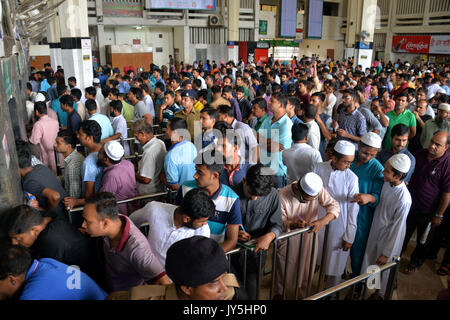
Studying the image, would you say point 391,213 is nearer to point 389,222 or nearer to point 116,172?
point 389,222

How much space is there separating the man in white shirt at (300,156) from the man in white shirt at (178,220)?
1.72 metres

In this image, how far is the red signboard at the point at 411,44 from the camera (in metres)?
21.5

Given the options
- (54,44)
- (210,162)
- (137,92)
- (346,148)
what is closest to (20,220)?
(210,162)

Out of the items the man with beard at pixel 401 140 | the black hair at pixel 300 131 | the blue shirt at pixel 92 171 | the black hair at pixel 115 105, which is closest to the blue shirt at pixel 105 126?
the black hair at pixel 115 105

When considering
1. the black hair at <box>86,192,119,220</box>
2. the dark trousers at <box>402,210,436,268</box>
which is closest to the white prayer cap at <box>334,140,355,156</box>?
the dark trousers at <box>402,210,436,268</box>

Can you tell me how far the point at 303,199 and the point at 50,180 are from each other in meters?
2.30

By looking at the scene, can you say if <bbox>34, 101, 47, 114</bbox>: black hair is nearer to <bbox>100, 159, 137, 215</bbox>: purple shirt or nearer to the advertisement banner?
<bbox>100, 159, 137, 215</bbox>: purple shirt

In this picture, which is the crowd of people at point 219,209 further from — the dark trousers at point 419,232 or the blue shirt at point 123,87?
the blue shirt at point 123,87

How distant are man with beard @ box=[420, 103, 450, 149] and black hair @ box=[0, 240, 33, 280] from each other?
4993 millimetres

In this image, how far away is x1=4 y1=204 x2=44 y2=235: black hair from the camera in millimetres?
2289

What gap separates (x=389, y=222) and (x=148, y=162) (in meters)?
2.47

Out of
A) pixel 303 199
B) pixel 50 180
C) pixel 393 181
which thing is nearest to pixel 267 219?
pixel 303 199

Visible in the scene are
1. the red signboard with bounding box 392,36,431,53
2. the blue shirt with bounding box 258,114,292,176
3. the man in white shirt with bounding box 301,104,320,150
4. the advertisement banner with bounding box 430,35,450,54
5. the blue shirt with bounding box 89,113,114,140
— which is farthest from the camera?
the red signboard with bounding box 392,36,431,53

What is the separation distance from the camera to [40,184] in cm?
307
